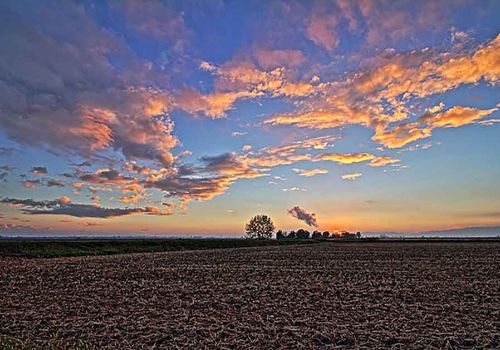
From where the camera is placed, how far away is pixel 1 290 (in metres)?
21.3

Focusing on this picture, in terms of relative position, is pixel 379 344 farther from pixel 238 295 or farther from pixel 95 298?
pixel 95 298

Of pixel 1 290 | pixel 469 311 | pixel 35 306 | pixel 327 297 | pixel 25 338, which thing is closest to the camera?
pixel 25 338

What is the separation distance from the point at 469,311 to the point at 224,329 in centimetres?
880

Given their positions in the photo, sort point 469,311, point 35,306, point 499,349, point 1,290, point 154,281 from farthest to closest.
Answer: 1. point 154,281
2. point 1,290
3. point 35,306
4. point 469,311
5. point 499,349

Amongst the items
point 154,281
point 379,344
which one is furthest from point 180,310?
point 154,281

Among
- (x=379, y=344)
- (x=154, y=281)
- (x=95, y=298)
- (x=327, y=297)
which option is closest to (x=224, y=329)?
(x=379, y=344)

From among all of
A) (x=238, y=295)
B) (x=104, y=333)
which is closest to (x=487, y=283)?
(x=238, y=295)

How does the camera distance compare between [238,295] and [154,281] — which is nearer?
[238,295]

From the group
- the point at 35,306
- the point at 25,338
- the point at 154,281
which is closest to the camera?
the point at 25,338

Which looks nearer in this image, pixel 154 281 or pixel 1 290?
pixel 1 290

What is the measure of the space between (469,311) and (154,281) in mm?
16934

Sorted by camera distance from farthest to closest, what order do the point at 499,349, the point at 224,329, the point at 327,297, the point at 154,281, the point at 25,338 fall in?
the point at 154,281, the point at 327,297, the point at 224,329, the point at 25,338, the point at 499,349

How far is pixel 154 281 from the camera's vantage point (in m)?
24.9

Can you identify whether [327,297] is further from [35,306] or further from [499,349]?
[35,306]
